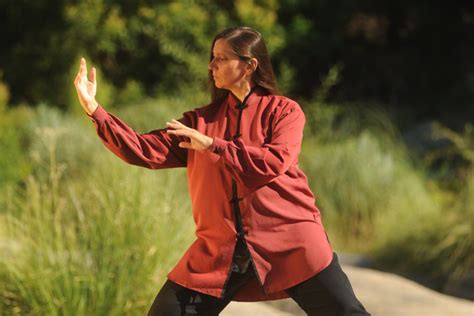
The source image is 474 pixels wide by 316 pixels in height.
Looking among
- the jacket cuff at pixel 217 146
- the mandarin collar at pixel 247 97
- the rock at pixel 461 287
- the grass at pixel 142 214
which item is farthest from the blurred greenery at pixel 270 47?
the jacket cuff at pixel 217 146

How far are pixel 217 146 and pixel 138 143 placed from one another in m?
0.41

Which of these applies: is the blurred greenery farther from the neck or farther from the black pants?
the black pants

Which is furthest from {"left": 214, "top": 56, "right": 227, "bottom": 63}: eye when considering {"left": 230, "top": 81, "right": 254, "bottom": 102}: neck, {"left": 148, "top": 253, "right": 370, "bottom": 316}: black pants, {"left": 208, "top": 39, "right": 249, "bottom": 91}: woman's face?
{"left": 148, "top": 253, "right": 370, "bottom": 316}: black pants

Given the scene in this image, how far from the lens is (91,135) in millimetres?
8703

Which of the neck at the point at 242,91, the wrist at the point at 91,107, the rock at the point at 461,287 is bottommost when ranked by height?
the rock at the point at 461,287

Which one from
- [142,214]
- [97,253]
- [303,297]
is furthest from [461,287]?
[303,297]

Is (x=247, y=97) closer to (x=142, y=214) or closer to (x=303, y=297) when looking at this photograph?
(x=303, y=297)

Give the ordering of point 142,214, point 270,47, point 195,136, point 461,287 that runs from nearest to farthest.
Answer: point 195,136
point 142,214
point 461,287
point 270,47

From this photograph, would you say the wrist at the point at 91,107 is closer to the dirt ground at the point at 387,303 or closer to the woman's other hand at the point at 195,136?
the woman's other hand at the point at 195,136

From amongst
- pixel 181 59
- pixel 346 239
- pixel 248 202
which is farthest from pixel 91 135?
pixel 248 202

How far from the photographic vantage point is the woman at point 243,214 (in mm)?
3160

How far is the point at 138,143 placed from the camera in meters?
3.23

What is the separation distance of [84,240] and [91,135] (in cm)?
402

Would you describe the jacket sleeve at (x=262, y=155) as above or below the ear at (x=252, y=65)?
below
